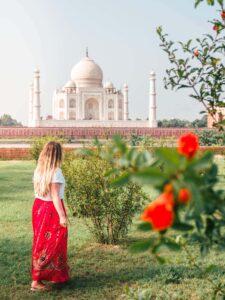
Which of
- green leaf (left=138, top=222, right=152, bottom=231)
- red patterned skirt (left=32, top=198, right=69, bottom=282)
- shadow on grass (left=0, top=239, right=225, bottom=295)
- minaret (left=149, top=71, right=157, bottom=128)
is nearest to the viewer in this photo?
green leaf (left=138, top=222, right=152, bottom=231)

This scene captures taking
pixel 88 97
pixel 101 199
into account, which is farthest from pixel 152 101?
pixel 101 199

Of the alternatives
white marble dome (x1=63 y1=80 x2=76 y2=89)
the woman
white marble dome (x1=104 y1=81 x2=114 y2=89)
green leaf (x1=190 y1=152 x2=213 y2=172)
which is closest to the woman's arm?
the woman

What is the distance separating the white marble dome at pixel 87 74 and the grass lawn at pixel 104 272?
39.7 meters

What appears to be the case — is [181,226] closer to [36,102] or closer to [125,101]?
[36,102]

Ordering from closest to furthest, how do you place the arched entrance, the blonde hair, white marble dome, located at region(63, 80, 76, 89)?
1. the blonde hair
2. white marble dome, located at region(63, 80, 76, 89)
3. the arched entrance

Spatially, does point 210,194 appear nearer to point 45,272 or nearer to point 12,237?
point 45,272

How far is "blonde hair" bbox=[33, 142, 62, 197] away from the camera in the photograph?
2.90 meters

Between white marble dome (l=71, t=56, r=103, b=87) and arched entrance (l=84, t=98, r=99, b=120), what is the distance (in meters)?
1.92

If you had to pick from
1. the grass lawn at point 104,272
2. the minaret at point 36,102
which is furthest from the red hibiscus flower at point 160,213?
the minaret at point 36,102

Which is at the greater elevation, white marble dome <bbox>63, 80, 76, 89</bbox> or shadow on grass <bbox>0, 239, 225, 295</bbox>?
white marble dome <bbox>63, 80, 76, 89</bbox>

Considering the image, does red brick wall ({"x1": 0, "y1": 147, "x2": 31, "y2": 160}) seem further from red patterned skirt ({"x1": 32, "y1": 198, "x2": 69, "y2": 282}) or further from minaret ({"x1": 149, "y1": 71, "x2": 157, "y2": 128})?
minaret ({"x1": 149, "y1": 71, "x2": 157, "y2": 128})

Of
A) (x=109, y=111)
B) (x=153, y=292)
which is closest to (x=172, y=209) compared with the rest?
(x=153, y=292)

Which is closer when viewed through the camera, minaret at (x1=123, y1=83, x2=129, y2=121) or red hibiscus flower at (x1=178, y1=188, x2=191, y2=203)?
red hibiscus flower at (x1=178, y1=188, x2=191, y2=203)

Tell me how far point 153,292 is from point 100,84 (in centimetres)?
4306
